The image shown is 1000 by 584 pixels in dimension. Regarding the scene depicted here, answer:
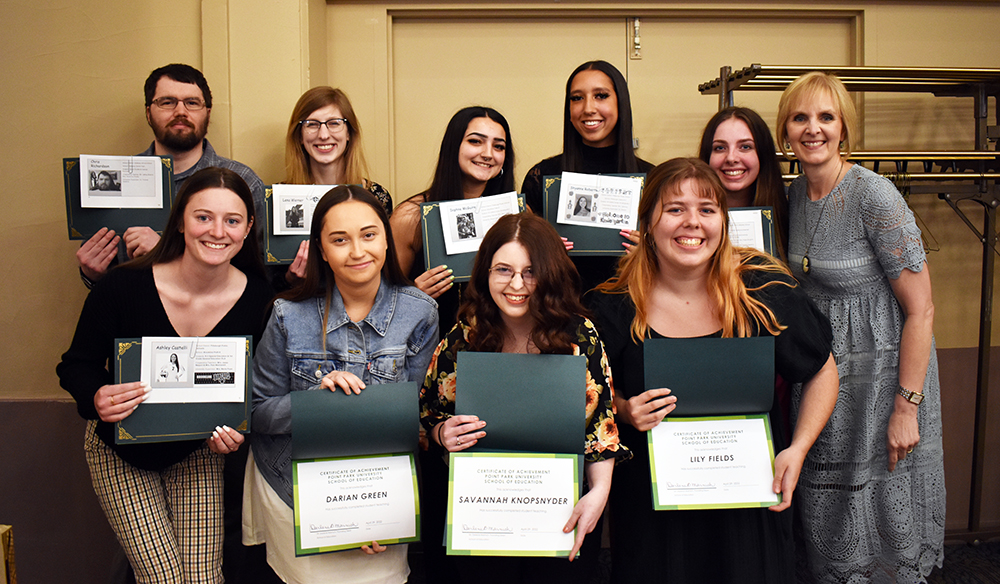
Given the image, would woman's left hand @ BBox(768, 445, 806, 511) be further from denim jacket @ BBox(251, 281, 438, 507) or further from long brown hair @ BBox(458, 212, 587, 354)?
denim jacket @ BBox(251, 281, 438, 507)

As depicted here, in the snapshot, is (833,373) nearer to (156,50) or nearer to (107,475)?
(107,475)

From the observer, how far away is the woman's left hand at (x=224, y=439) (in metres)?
1.81

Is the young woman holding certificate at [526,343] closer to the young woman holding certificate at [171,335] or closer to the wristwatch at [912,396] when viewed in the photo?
the young woman holding certificate at [171,335]

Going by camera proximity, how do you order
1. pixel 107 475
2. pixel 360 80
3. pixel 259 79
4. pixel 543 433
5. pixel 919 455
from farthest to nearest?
pixel 360 80 → pixel 259 79 → pixel 919 455 → pixel 107 475 → pixel 543 433

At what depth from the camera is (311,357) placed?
1.85 metres

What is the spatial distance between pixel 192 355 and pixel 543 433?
40.8 inches

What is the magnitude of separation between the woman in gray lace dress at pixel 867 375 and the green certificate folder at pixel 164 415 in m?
1.94

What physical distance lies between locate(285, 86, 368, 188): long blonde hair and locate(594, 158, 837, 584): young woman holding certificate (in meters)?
1.43

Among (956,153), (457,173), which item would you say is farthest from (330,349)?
(956,153)

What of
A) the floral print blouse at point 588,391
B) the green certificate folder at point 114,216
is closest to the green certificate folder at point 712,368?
the floral print blouse at point 588,391

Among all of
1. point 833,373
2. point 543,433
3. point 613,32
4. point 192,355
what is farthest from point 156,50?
point 833,373

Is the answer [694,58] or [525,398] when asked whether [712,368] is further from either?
[694,58]

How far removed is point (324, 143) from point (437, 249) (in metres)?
0.82

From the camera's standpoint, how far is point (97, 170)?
2355 mm
